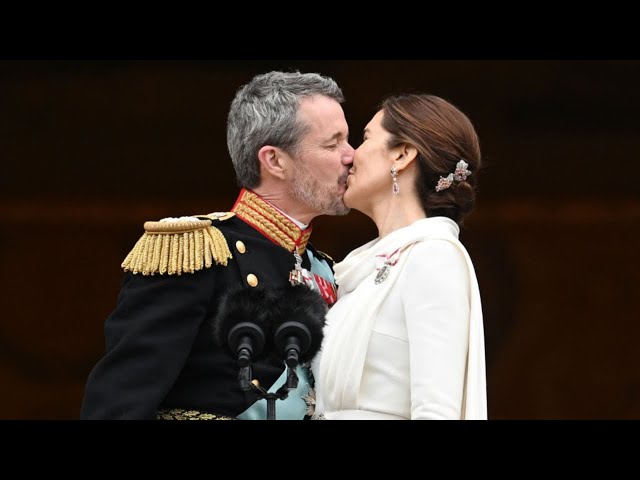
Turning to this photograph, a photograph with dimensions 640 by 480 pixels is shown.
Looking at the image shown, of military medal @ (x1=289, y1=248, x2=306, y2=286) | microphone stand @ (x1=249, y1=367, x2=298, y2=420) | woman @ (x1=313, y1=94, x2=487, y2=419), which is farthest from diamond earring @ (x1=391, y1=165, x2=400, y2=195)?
microphone stand @ (x1=249, y1=367, x2=298, y2=420)

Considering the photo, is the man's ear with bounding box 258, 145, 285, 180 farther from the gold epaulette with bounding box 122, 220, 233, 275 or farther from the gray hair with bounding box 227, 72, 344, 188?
the gold epaulette with bounding box 122, 220, 233, 275

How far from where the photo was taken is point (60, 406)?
573cm

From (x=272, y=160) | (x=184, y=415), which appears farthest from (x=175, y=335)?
(x=272, y=160)

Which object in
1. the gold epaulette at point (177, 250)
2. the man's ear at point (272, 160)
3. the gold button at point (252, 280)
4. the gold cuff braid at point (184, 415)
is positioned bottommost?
the gold cuff braid at point (184, 415)

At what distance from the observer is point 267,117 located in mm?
3658

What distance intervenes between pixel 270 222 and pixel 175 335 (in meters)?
0.48

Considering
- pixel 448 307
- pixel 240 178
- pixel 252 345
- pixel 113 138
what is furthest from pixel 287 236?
pixel 113 138

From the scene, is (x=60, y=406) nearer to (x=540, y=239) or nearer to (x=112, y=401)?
(x=540, y=239)

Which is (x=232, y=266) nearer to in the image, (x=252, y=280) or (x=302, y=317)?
(x=252, y=280)

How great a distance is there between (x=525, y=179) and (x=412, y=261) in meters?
2.51

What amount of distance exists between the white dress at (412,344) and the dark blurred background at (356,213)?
2.34 metres

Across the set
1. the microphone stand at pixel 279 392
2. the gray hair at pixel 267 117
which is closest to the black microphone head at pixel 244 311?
the microphone stand at pixel 279 392

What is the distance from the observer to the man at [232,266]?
3.23 meters

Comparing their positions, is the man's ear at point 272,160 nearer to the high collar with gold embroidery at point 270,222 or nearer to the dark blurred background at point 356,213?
the high collar with gold embroidery at point 270,222
